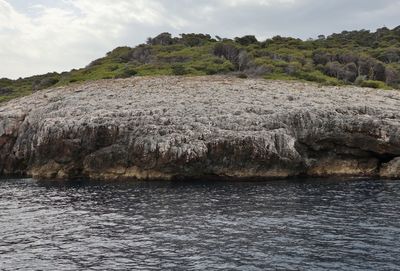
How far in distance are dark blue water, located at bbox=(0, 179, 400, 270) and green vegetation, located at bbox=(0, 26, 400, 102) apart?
1849 inches

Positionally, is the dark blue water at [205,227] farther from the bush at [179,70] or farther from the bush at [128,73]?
the bush at [128,73]

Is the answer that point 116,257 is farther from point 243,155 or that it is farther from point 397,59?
point 397,59

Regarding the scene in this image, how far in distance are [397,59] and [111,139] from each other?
96.4 meters

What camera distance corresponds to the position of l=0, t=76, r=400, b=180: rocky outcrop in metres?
58.3

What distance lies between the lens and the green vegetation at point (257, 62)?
107 metres

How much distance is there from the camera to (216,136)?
5825 cm

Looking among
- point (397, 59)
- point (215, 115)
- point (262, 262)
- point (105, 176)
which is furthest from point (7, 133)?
point (397, 59)

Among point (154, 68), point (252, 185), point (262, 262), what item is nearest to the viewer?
point (262, 262)

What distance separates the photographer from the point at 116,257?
91.5 feet

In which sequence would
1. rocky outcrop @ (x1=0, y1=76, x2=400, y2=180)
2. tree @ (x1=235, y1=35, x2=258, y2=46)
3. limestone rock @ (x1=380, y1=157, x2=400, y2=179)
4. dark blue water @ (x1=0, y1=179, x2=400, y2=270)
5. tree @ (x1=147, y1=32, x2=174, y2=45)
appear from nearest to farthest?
1. dark blue water @ (x1=0, y1=179, x2=400, y2=270)
2. rocky outcrop @ (x1=0, y1=76, x2=400, y2=180)
3. limestone rock @ (x1=380, y1=157, x2=400, y2=179)
4. tree @ (x1=235, y1=35, x2=258, y2=46)
5. tree @ (x1=147, y1=32, x2=174, y2=45)

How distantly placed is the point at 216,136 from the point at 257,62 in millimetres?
59005

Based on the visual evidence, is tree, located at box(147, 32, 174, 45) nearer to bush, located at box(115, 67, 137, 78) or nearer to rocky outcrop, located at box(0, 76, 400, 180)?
bush, located at box(115, 67, 137, 78)

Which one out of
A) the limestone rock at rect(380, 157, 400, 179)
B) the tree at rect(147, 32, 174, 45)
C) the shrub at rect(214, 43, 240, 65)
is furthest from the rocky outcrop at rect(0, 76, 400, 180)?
the tree at rect(147, 32, 174, 45)

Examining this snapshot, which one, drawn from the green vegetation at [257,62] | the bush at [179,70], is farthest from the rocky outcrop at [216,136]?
the bush at [179,70]
